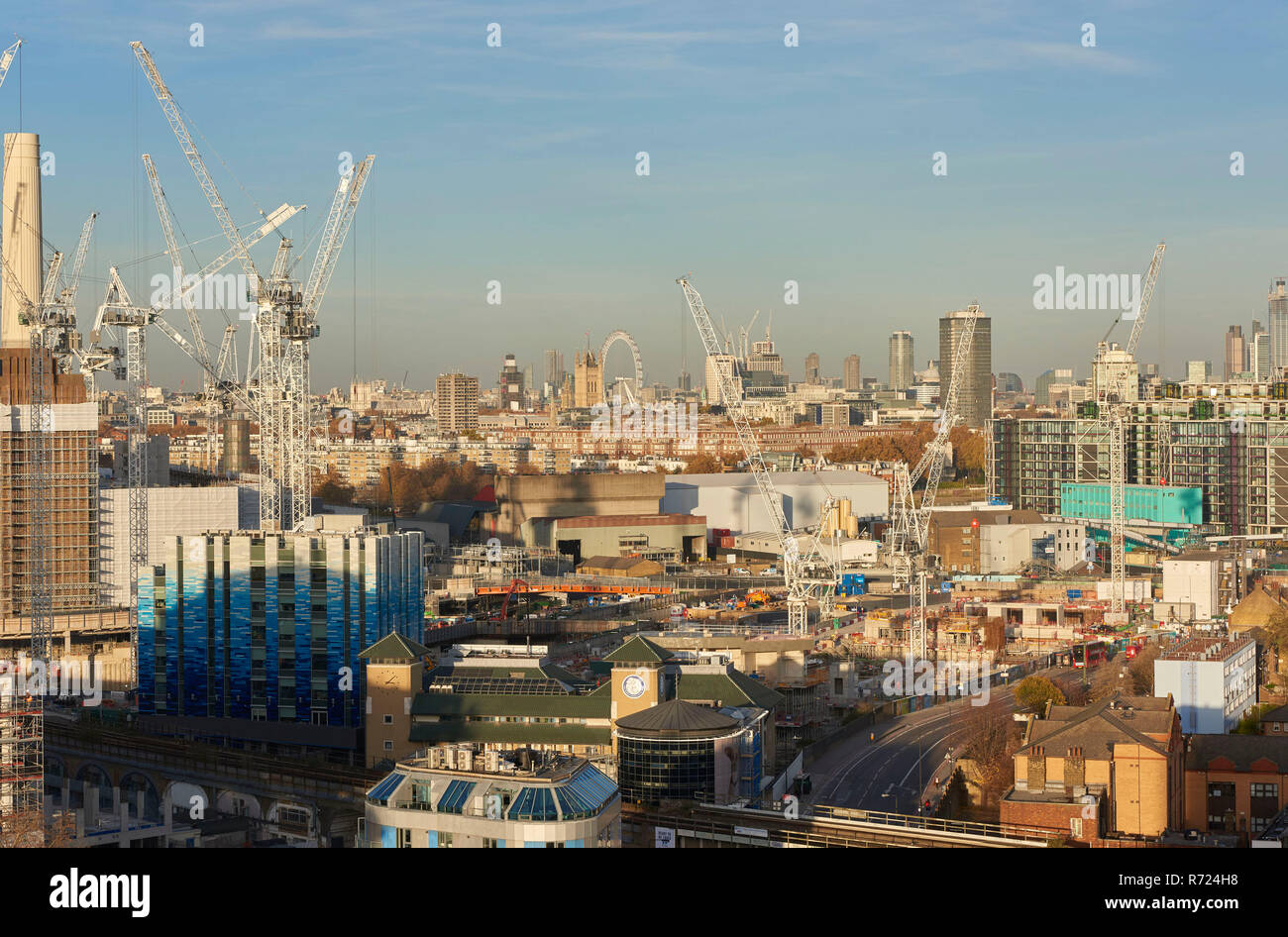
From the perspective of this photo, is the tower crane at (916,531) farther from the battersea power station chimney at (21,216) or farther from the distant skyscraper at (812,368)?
the distant skyscraper at (812,368)

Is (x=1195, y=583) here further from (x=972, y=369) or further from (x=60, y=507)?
(x=972, y=369)

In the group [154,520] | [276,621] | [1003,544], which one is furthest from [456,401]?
[276,621]

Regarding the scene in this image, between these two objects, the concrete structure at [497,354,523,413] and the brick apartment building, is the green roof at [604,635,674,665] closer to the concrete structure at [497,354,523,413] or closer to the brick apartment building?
the brick apartment building

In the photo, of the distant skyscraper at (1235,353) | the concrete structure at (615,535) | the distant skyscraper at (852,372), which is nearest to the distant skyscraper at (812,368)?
the distant skyscraper at (852,372)

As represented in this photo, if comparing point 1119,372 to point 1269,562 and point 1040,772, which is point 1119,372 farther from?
point 1040,772

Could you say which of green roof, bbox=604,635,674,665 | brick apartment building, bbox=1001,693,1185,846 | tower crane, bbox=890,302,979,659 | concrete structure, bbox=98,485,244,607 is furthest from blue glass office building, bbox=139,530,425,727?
concrete structure, bbox=98,485,244,607
